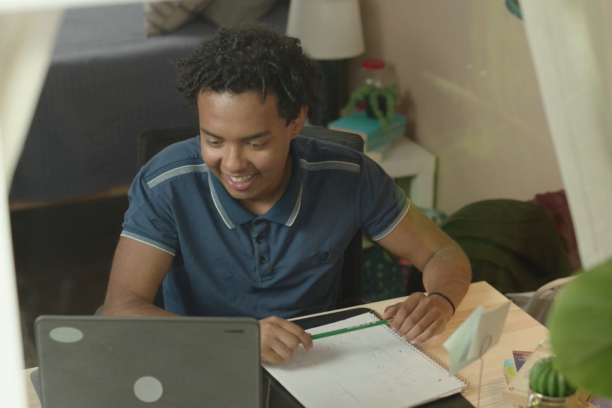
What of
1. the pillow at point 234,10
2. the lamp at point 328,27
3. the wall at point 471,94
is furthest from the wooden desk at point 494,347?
the pillow at point 234,10

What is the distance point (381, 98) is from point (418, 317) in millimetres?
1608

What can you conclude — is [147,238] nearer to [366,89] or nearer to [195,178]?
[195,178]

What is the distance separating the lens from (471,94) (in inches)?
101

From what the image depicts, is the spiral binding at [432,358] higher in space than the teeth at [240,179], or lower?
lower

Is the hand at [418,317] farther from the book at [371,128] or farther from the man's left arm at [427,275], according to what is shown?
the book at [371,128]

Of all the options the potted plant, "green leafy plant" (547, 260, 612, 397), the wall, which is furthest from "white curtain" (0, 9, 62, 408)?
the wall

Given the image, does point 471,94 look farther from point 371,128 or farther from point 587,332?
point 587,332

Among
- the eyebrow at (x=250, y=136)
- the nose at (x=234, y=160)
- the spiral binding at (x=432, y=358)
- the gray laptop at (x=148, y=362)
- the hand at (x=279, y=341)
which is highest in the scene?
the eyebrow at (x=250, y=136)

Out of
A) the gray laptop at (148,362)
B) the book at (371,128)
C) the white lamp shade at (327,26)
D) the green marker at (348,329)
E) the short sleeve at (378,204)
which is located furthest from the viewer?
the white lamp shade at (327,26)

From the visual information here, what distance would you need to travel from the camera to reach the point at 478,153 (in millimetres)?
2580

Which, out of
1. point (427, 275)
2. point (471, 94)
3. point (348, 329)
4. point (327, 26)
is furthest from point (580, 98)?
point (327, 26)

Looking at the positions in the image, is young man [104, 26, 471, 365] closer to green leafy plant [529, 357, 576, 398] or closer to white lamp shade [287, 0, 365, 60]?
green leafy plant [529, 357, 576, 398]

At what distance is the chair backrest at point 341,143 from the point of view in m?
1.52

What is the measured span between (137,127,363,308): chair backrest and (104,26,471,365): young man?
0.08 meters
